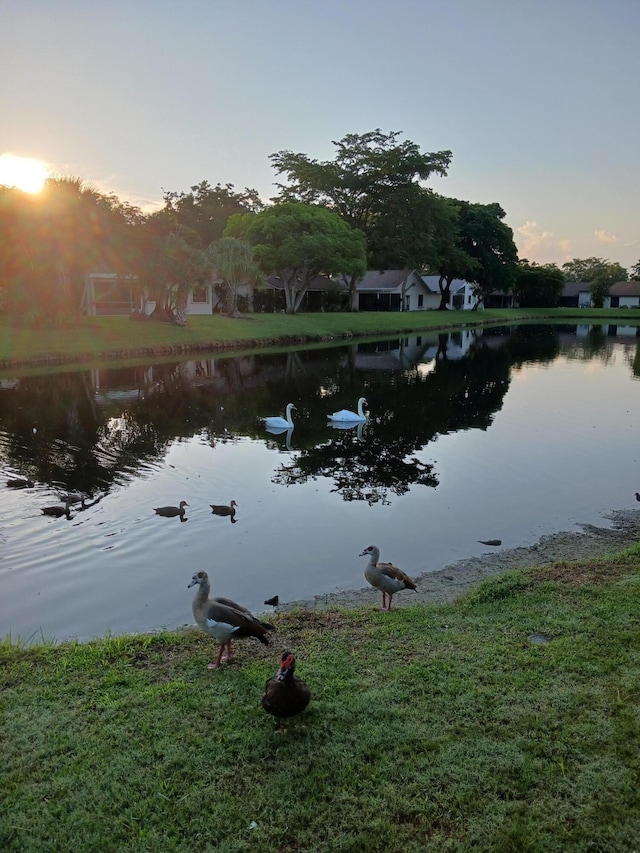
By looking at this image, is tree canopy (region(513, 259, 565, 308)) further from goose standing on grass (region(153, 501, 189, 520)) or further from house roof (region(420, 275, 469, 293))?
goose standing on grass (region(153, 501, 189, 520))

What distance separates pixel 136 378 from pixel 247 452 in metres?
14.4

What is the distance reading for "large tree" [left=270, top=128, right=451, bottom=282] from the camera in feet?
226

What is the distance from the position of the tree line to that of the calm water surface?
12.6 m

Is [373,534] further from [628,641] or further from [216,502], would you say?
[628,641]

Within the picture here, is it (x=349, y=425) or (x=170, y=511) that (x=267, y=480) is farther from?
(x=349, y=425)

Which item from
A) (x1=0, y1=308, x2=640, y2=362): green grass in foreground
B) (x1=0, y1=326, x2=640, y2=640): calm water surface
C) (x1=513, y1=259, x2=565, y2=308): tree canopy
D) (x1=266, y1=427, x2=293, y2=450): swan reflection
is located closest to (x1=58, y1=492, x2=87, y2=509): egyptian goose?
(x1=0, y1=326, x2=640, y2=640): calm water surface

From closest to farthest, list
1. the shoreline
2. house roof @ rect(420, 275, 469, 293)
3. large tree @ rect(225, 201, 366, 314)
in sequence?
1. the shoreline
2. large tree @ rect(225, 201, 366, 314)
3. house roof @ rect(420, 275, 469, 293)

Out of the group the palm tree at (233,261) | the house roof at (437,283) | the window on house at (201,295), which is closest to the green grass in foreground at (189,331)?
the palm tree at (233,261)

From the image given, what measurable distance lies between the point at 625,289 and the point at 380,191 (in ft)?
198

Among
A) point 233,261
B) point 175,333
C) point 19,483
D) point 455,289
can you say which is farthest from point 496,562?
point 455,289

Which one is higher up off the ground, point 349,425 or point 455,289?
point 455,289

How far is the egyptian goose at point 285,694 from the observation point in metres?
5.02

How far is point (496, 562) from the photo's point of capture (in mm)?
10133

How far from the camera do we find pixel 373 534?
1157 centimetres
